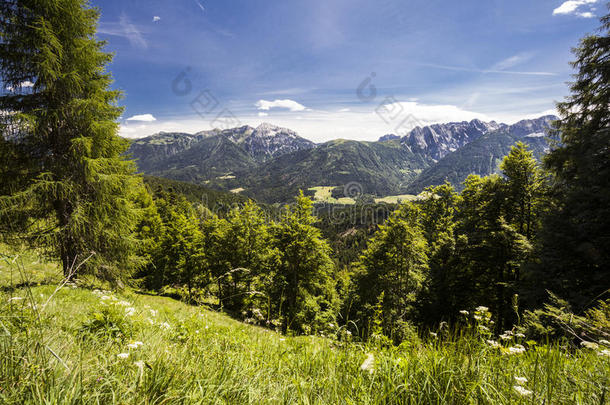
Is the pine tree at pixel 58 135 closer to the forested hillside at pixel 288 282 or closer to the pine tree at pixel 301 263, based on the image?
the forested hillside at pixel 288 282

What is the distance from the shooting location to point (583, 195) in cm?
938

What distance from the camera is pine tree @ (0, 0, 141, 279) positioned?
909 centimetres

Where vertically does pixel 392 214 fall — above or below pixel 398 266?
above

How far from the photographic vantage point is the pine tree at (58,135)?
909 cm

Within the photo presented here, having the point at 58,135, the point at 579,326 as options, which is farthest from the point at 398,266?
the point at 58,135

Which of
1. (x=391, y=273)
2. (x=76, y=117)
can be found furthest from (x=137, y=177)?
(x=391, y=273)

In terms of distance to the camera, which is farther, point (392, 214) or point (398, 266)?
point (392, 214)

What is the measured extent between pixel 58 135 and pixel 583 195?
70.9ft

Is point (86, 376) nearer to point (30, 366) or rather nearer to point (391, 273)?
point (30, 366)

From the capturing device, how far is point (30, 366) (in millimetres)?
1415

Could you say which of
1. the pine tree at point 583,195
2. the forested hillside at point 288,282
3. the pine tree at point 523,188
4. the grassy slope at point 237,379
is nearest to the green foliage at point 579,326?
the forested hillside at point 288,282

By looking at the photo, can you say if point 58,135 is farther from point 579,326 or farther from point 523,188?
point 523,188

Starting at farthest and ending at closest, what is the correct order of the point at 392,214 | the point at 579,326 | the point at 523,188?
the point at 392,214 < the point at 523,188 < the point at 579,326

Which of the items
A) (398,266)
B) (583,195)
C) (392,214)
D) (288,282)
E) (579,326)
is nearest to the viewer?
(579,326)
